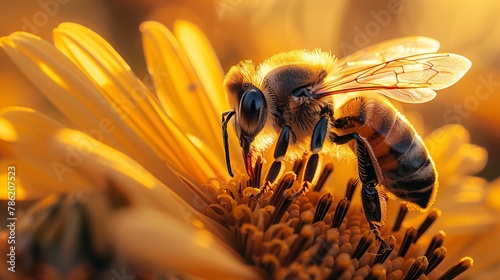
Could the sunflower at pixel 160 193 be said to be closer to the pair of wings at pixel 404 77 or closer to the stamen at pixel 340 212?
the stamen at pixel 340 212

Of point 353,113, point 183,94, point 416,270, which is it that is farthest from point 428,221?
point 183,94

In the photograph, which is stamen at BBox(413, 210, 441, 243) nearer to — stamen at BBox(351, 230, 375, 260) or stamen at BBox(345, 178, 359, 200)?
stamen at BBox(345, 178, 359, 200)

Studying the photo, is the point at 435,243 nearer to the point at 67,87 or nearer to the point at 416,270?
the point at 416,270

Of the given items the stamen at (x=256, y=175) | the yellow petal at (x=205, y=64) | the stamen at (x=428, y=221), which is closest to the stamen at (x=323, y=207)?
the stamen at (x=256, y=175)

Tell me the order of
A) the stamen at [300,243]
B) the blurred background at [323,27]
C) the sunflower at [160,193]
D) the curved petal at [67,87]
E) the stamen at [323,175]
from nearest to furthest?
the sunflower at [160,193]
the curved petal at [67,87]
the stamen at [300,243]
the stamen at [323,175]
the blurred background at [323,27]

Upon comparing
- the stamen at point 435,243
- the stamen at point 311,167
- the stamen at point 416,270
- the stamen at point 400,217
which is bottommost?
the stamen at point 416,270
